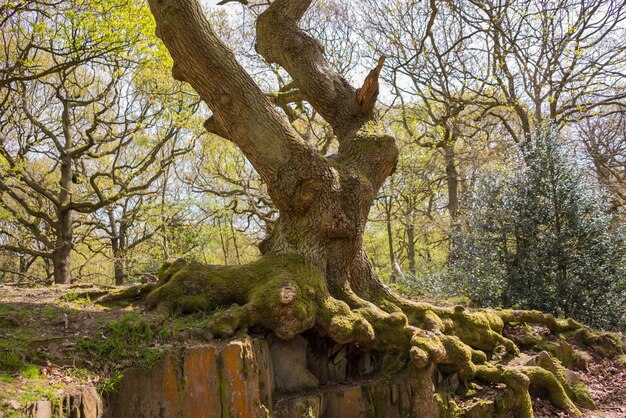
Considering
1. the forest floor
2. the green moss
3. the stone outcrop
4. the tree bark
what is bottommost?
the green moss

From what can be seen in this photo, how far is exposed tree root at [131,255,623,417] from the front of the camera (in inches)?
191

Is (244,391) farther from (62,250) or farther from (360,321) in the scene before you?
(62,250)

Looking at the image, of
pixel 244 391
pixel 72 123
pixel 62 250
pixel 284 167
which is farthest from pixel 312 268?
pixel 72 123

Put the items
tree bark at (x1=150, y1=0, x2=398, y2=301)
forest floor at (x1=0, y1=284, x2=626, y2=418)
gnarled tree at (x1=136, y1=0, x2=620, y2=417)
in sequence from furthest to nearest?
1. tree bark at (x1=150, y1=0, x2=398, y2=301)
2. gnarled tree at (x1=136, y1=0, x2=620, y2=417)
3. forest floor at (x1=0, y1=284, x2=626, y2=418)

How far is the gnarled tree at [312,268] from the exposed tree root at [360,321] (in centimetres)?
1

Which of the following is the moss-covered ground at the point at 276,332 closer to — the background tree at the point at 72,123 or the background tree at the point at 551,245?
the background tree at the point at 551,245

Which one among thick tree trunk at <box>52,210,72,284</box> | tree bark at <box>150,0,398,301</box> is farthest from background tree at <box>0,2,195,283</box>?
tree bark at <box>150,0,398,301</box>

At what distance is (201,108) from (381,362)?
16.9m

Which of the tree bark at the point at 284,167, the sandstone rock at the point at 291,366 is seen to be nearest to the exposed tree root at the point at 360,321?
the sandstone rock at the point at 291,366

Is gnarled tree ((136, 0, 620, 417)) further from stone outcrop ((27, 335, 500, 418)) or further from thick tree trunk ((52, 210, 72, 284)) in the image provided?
thick tree trunk ((52, 210, 72, 284))

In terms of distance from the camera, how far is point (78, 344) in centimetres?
429

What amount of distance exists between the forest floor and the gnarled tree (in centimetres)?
40

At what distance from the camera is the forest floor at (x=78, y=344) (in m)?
3.71

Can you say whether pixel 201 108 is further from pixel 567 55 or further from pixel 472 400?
pixel 472 400
